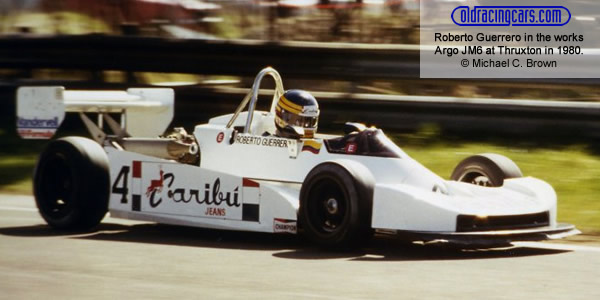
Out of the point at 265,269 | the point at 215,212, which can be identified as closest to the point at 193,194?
the point at 215,212

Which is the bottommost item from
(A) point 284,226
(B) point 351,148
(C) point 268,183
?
(A) point 284,226

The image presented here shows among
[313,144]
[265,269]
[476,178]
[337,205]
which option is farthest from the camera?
[476,178]

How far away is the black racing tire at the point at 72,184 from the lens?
9109 mm

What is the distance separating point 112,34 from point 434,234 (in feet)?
23.9

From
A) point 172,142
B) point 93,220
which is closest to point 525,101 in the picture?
point 172,142

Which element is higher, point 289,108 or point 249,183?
point 289,108

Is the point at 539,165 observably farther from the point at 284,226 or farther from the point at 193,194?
the point at 193,194

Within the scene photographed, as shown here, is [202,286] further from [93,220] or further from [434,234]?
[93,220]

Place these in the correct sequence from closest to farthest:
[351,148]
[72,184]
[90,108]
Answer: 1. [351,148]
2. [72,184]
3. [90,108]

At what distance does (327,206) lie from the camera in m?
8.07

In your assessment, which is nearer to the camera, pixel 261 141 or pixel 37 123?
pixel 261 141

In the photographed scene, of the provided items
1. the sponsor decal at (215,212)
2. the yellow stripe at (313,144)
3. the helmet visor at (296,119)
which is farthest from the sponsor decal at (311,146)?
the sponsor decal at (215,212)

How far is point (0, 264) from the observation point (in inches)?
294

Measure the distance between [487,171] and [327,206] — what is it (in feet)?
4.82
